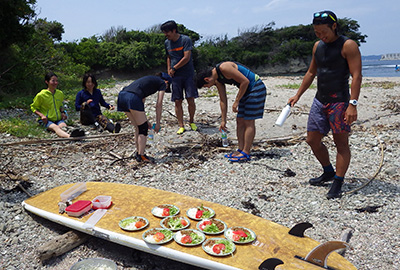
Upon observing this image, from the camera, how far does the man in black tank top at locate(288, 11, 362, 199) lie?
12.7 ft

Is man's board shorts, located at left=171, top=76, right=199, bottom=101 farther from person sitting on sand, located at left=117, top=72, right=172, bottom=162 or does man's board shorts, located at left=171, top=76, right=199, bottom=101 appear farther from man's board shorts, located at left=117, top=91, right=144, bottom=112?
man's board shorts, located at left=117, top=91, right=144, bottom=112

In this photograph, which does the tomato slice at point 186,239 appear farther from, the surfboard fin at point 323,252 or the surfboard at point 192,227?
the surfboard fin at point 323,252

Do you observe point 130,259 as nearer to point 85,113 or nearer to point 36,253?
point 36,253

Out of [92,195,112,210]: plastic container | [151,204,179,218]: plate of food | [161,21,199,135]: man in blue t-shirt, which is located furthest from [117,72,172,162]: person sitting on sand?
[151,204,179,218]: plate of food

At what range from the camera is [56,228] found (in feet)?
12.7

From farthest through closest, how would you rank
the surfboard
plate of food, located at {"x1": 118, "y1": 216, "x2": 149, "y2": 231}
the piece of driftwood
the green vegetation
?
the green vegetation < plate of food, located at {"x1": 118, "y1": 216, "x2": 149, "y2": 231} < the piece of driftwood < the surfboard

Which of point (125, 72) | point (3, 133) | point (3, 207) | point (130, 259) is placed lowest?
point (130, 259)

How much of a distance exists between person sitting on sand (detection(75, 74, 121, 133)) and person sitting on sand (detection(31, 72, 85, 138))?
1.65 ft

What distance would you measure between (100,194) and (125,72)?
25.4 meters

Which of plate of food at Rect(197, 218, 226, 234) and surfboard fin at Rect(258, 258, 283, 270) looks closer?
surfboard fin at Rect(258, 258, 283, 270)

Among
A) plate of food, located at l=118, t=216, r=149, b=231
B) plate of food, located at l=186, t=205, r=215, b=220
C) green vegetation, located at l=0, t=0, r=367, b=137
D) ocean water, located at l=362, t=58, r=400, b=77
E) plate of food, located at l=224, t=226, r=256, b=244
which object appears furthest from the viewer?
ocean water, located at l=362, t=58, r=400, b=77

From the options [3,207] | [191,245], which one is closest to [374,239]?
[191,245]

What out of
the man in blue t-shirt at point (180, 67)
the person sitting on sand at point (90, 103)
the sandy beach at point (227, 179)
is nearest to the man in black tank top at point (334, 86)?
the sandy beach at point (227, 179)

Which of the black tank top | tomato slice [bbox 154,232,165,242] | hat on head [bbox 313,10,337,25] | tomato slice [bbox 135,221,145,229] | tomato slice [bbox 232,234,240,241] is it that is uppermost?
hat on head [bbox 313,10,337,25]
